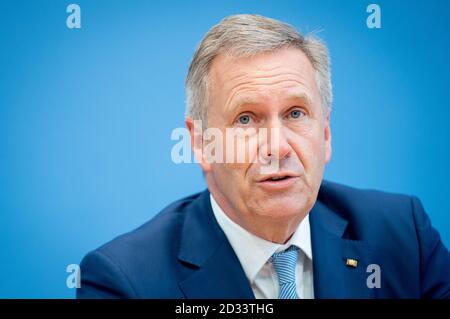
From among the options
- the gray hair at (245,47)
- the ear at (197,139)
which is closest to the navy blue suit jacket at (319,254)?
the ear at (197,139)

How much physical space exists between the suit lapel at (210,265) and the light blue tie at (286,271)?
120 mm

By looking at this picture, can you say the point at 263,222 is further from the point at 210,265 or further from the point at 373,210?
the point at 373,210

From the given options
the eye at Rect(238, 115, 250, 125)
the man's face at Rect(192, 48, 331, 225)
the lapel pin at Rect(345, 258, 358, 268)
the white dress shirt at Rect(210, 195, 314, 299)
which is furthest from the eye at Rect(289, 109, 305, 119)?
the lapel pin at Rect(345, 258, 358, 268)

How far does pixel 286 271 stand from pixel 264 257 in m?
0.10

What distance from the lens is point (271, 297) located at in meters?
2.15

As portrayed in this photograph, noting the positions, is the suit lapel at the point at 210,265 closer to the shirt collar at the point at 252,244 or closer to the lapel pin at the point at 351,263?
the shirt collar at the point at 252,244

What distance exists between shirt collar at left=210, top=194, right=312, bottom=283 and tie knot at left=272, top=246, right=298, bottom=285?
29mm

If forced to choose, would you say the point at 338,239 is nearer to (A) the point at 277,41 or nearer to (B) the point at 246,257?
(B) the point at 246,257

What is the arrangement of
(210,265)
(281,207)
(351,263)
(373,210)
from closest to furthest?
(281,207)
(210,265)
(351,263)
(373,210)

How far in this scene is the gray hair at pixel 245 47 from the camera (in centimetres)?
207

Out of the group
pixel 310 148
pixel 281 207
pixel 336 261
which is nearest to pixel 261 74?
pixel 310 148

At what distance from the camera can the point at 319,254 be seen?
2.20 m
